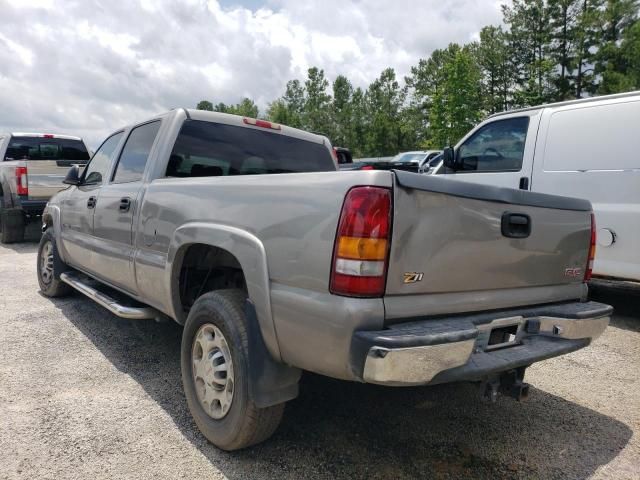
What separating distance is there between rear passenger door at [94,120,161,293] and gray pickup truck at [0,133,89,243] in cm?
550

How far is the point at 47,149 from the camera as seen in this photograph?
35.1 feet

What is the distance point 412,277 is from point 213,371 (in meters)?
1.22

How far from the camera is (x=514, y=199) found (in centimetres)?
241

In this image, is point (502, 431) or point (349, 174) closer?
point (349, 174)

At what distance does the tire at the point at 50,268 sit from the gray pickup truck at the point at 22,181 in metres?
3.73

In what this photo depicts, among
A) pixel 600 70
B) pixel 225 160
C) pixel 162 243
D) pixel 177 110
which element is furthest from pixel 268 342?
pixel 600 70

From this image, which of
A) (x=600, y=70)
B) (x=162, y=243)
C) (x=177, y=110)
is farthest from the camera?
(x=600, y=70)

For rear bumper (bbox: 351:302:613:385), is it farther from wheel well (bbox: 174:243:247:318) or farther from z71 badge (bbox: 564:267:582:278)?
wheel well (bbox: 174:243:247:318)

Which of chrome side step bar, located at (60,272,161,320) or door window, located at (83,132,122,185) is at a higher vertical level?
door window, located at (83,132,122,185)

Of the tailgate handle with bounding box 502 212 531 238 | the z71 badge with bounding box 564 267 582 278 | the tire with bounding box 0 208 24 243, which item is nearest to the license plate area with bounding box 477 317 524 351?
the tailgate handle with bounding box 502 212 531 238

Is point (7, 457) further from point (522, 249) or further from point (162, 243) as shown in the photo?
point (522, 249)

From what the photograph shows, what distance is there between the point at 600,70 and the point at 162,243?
36114 millimetres

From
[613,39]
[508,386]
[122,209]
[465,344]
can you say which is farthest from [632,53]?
[465,344]

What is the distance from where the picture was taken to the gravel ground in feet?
8.08
